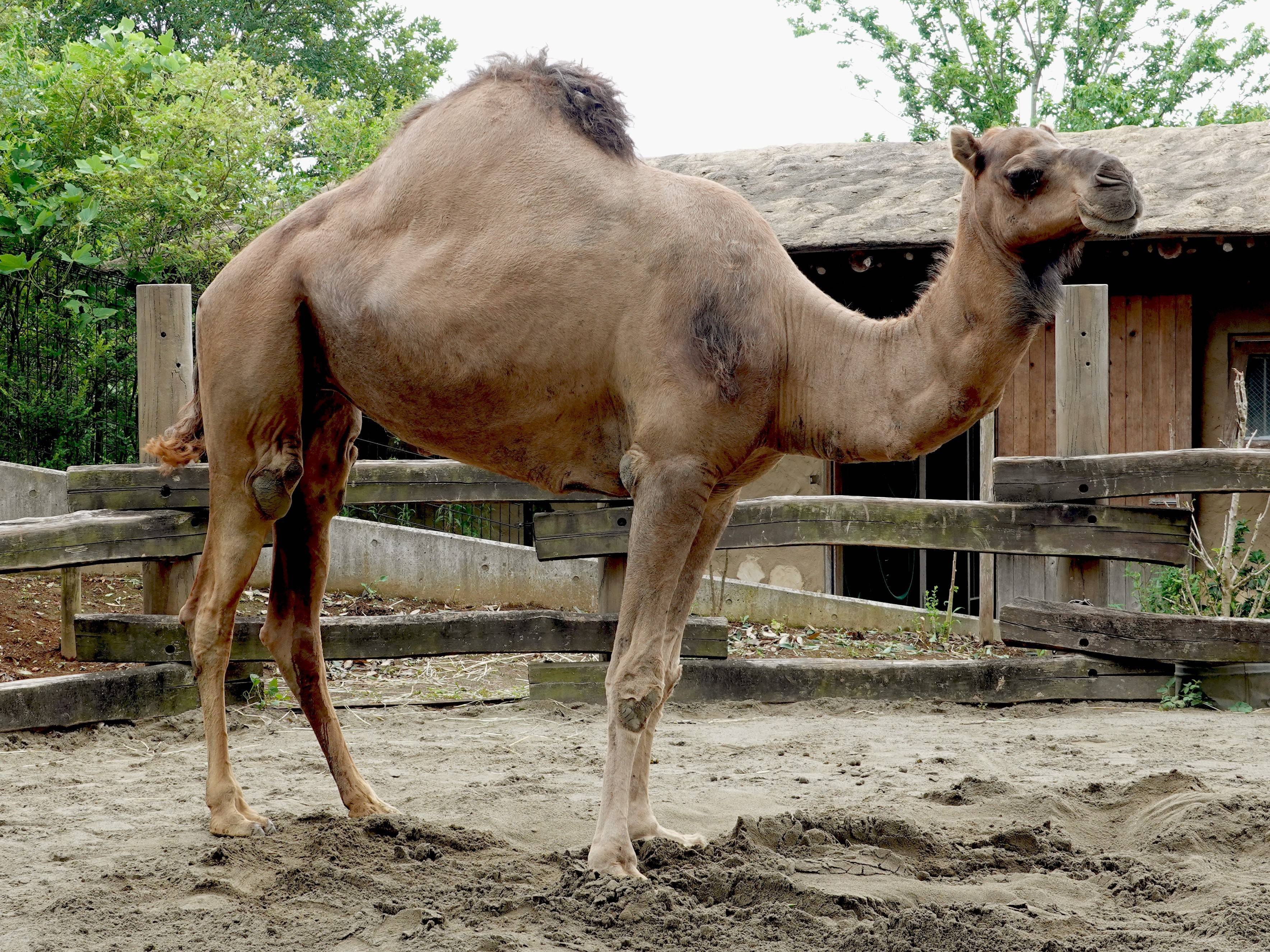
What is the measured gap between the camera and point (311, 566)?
15.5 ft

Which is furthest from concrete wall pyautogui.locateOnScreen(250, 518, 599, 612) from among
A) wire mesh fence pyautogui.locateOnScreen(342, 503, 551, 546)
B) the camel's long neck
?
the camel's long neck

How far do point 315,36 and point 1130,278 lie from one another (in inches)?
928

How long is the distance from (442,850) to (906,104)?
25.3 meters

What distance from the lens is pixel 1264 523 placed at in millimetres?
9867

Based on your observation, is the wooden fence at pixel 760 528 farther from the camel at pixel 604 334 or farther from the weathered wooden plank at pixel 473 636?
the camel at pixel 604 334

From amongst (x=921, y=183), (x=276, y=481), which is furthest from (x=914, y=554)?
(x=276, y=481)

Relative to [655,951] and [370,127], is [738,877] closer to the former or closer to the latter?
[655,951]

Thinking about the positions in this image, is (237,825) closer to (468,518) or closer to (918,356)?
(918,356)

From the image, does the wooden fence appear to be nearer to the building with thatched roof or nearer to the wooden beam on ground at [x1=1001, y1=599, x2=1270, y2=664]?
the wooden beam on ground at [x1=1001, y1=599, x2=1270, y2=664]

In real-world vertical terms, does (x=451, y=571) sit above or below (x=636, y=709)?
below

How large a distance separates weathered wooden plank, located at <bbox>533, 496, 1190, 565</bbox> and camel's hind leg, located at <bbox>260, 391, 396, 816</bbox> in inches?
85.8

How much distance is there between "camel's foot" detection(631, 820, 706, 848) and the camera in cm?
405

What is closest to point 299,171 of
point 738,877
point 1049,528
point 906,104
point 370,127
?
point 370,127

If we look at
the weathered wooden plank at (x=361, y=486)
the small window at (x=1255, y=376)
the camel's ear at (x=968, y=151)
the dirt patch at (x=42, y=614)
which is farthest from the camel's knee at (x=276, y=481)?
the small window at (x=1255, y=376)
